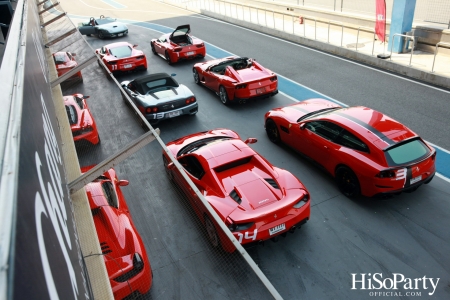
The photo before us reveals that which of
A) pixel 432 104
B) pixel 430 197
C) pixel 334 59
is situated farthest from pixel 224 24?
pixel 430 197

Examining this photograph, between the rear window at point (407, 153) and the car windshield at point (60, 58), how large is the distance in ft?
21.0

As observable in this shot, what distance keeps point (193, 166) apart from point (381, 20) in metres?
13.4

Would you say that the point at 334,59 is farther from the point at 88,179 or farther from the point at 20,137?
the point at 20,137

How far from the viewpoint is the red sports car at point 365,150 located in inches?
258

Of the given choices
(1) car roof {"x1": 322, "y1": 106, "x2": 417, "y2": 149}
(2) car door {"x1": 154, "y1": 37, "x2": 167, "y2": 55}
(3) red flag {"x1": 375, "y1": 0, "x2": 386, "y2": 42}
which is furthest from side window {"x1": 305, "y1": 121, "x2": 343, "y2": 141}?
(2) car door {"x1": 154, "y1": 37, "x2": 167, "y2": 55}

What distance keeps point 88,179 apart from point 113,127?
5.90 ft

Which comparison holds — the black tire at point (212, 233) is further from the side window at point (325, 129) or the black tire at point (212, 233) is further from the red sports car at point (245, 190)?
the side window at point (325, 129)

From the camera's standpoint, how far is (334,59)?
1620cm

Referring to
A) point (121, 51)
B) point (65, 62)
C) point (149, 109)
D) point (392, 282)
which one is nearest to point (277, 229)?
point (392, 282)

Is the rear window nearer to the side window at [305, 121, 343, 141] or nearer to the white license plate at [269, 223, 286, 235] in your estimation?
the side window at [305, 121, 343, 141]

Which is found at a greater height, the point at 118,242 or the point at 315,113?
the point at 118,242

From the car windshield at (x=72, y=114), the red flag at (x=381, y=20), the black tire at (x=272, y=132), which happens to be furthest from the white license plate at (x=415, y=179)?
the red flag at (x=381, y=20)

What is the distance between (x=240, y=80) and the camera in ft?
37.5

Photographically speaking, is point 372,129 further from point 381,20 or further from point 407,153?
point 381,20
